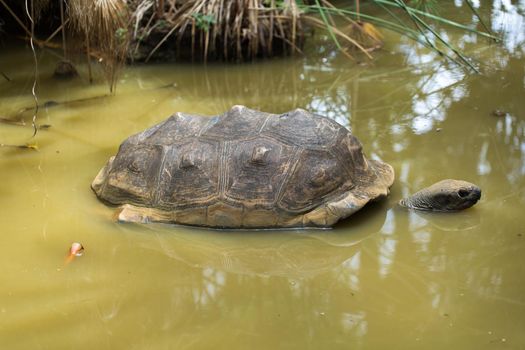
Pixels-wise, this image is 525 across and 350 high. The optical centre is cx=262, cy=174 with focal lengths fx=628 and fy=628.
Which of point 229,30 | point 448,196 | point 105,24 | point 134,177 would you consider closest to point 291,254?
point 448,196

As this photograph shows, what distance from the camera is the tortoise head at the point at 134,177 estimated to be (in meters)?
4.01

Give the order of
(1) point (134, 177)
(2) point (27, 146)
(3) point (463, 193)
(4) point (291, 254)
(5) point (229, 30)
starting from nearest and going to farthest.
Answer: (4) point (291, 254) → (3) point (463, 193) → (1) point (134, 177) → (2) point (27, 146) → (5) point (229, 30)

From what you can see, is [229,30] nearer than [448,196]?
No

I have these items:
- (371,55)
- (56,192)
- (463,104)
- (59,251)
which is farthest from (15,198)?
(371,55)

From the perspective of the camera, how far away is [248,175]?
3.84m

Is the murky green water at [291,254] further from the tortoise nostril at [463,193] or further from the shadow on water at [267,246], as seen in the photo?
the tortoise nostril at [463,193]

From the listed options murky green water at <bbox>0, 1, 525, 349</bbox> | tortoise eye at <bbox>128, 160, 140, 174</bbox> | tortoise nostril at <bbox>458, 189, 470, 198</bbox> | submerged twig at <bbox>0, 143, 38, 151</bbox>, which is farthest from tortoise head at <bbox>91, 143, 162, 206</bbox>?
tortoise nostril at <bbox>458, 189, 470, 198</bbox>

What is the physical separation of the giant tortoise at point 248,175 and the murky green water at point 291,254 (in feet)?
0.41

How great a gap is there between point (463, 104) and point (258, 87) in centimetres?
200

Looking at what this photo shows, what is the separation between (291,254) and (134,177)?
1.20 meters

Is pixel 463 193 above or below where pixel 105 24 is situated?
below

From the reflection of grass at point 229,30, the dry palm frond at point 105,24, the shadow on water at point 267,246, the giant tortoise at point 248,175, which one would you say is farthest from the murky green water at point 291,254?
the reflection of grass at point 229,30

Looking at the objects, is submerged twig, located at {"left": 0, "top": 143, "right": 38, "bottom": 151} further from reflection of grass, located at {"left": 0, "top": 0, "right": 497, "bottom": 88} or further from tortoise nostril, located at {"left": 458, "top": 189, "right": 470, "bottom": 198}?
tortoise nostril, located at {"left": 458, "top": 189, "right": 470, "bottom": 198}

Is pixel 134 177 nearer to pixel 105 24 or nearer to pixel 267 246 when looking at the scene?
pixel 267 246
